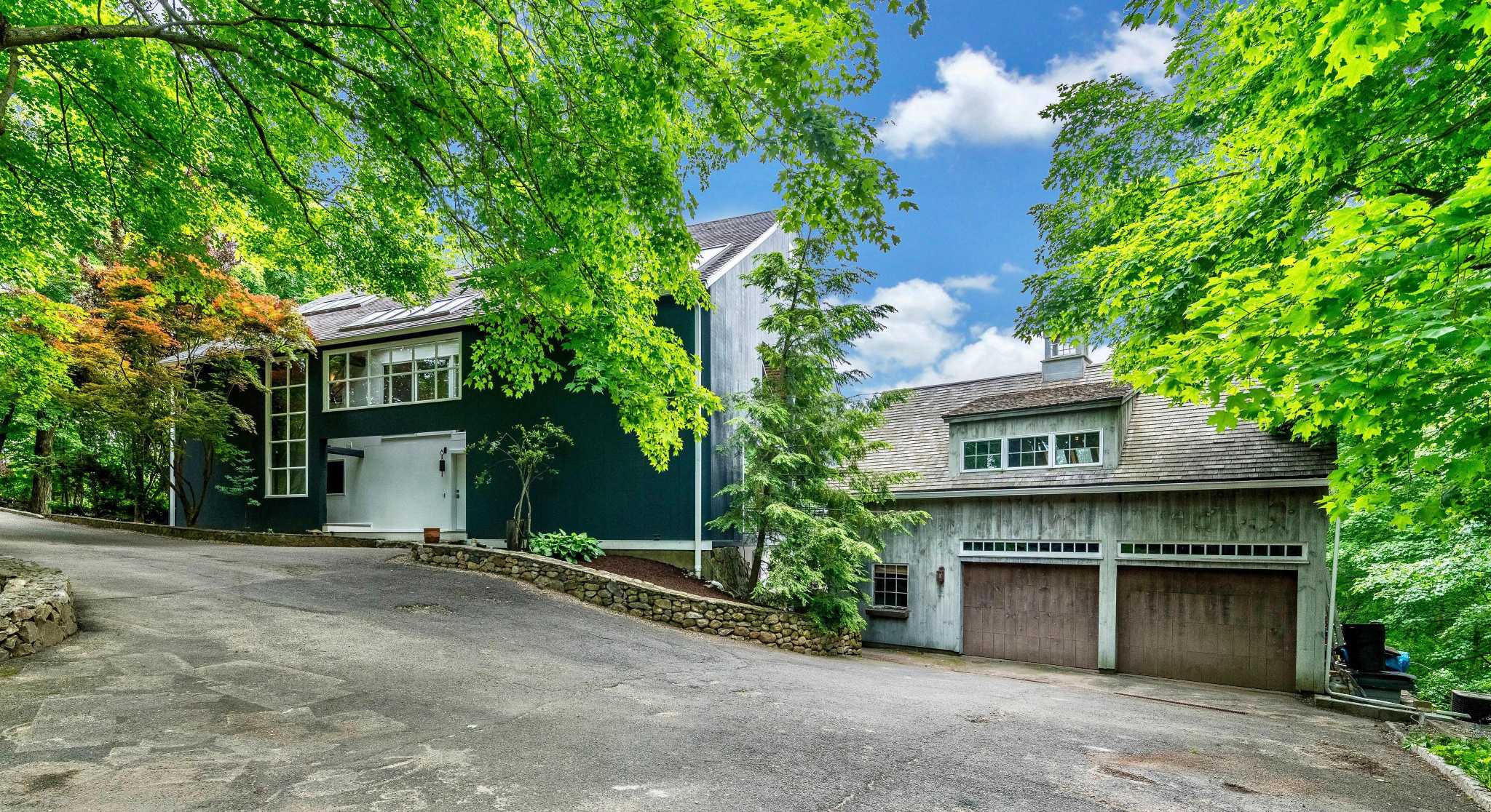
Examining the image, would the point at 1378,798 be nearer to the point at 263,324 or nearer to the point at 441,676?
the point at 441,676

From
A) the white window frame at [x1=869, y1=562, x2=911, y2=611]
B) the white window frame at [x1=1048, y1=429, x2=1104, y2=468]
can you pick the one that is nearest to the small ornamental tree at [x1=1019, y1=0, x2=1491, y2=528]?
the white window frame at [x1=1048, y1=429, x2=1104, y2=468]

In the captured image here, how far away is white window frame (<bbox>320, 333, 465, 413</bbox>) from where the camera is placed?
14680 millimetres

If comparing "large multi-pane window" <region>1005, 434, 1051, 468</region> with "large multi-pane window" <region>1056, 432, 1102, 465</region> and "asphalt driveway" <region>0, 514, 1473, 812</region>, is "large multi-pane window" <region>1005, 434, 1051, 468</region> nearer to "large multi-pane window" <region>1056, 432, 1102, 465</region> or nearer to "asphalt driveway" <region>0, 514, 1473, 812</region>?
"large multi-pane window" <region>1056, 432, 1102, 465</region>

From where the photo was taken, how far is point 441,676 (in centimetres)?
643

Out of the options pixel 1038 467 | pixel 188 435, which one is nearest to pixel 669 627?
pixel 1038 467

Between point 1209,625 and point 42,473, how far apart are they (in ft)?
93.7

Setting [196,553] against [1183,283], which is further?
[196,553]

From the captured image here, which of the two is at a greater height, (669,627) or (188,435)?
(188,435)

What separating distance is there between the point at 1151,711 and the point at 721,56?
29.5ft

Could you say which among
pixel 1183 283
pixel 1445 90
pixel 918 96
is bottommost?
pixel 1183 283

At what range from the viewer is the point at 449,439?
49.2 ft

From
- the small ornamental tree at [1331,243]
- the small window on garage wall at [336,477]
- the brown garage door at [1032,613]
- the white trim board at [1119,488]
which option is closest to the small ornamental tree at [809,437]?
the white trim board at [1119,488]

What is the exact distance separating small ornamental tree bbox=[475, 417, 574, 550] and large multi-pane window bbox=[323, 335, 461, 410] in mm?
1800

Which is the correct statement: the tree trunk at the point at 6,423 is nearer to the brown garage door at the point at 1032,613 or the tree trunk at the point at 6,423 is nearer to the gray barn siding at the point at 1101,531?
the gray barn siding at the point at 1101,531
